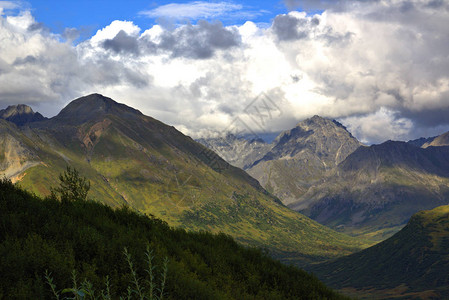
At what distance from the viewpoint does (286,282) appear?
4038 cm

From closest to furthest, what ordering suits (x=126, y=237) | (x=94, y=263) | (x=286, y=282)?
(x=94, y=263), (x=126, y=237), (x=286, y=282)

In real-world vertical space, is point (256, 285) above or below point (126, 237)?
below

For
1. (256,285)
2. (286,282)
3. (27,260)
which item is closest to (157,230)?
(256,285)

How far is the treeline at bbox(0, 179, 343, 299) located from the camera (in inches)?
944

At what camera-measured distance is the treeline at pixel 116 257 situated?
2398 centimetres

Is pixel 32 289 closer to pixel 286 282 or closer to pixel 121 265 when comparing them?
pixel 121 265

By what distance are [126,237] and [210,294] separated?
9.24 m

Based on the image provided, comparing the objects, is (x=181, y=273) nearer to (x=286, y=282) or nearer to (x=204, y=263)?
(x=204, y=263)

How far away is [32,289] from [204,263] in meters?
17.1

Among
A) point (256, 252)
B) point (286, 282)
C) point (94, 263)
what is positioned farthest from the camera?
point (256, 252)

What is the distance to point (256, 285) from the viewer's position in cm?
3716

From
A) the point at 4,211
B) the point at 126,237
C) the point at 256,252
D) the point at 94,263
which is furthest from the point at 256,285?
the point at 4,211

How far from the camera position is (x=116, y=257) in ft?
96.2

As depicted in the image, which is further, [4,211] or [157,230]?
Answer: [157,230]
